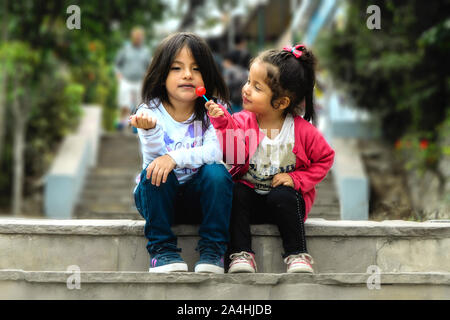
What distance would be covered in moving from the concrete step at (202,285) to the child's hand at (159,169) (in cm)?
44

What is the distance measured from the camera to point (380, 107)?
806cm

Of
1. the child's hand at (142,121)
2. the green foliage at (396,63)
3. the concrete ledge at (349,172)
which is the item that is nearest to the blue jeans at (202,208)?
the child's hand at (142,121)

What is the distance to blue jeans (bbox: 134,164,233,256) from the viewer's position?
290 centimetres

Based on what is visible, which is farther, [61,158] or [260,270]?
[61,158]

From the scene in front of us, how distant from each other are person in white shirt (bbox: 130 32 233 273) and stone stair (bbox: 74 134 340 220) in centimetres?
304

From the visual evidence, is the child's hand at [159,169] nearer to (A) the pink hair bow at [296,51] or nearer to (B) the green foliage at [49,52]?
(A) the pink hair bow at [296,51]

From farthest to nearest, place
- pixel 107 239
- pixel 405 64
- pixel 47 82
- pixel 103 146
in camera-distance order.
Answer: pixel 103 146 < pixel 47 82 < pixel 405 64 < pixel 107 239

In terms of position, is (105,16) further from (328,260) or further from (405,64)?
(328,260)

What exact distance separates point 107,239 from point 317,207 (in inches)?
55.4

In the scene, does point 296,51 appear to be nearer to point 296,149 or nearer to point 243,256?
point 296,149

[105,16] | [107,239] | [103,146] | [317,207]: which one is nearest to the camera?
[107,239]

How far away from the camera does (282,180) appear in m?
3.03
